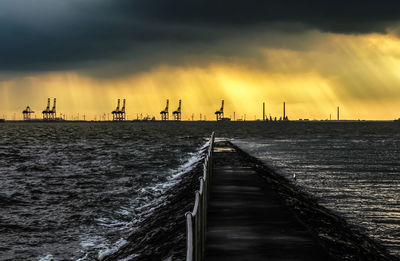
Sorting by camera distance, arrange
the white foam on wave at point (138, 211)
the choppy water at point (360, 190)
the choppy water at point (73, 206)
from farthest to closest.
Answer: the choppy water at point (360, 190), the choppy water at point (73, 206), the white foam on wave at point (138, 211)

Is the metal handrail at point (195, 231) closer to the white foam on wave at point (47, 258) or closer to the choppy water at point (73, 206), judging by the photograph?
the choppy water at point (73, 206)

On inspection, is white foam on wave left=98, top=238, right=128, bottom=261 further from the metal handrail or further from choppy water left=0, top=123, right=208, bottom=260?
the metal handrail

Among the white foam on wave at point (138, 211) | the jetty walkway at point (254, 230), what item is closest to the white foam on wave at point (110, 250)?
the white foam on wave at point (138, 211)

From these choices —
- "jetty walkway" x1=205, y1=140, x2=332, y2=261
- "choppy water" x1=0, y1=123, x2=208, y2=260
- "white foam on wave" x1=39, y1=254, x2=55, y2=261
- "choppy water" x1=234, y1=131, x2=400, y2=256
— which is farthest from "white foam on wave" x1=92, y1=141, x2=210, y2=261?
"choppy water" x1=234, y1=131, x2=400, y2=256

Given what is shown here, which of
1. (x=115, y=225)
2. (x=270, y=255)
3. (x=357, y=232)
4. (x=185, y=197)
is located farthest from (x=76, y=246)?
(x=357, y=232)

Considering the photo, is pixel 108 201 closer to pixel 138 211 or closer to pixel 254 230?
pixel 138 211

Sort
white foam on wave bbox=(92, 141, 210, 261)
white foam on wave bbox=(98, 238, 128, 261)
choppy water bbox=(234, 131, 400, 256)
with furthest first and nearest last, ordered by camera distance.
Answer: choppy water bbox=(234, 131, 400, 256), white foam on wave bbox=(92, 141, 210, 261), white foam on wave bbox=(98, 238, 128, 261)

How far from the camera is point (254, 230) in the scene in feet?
31.8

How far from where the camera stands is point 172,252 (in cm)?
870

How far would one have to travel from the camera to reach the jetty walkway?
26.4 feet

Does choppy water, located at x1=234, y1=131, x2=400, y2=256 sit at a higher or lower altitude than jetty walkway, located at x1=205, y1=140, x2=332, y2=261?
lower

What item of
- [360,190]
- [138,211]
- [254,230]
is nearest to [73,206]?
[138,211]

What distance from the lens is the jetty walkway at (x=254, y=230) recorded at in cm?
805

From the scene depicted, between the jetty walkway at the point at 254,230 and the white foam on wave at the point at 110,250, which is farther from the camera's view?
the white foam on wave at the point at 110,250
